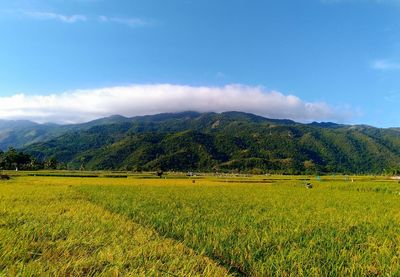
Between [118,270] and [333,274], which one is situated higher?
[118,270]

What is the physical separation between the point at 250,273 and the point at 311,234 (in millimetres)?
3642

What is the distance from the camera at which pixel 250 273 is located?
638 cm

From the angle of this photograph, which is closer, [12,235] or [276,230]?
[12,235]

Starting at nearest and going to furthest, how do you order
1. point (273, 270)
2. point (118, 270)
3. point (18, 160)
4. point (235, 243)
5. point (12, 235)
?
point (118, 270), point (273, 270), point (12, 235), point (235, 243), point (18, 160)

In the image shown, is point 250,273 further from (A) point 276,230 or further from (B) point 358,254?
(A) point 276,230

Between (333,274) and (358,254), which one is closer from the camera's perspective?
(333,274)

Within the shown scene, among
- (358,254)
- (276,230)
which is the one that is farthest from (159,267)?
(276,230)

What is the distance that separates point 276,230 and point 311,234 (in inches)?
35.5

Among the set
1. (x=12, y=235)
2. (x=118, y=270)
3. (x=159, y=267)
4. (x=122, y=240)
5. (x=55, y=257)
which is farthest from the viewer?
(x=122, y=240)

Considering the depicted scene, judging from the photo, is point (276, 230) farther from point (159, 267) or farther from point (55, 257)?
point (55, 257)

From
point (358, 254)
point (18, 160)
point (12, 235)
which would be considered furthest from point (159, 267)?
point (18, 160)

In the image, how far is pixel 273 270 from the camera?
20.4 ft

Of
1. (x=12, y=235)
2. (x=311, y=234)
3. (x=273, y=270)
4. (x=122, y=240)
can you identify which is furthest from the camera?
(x=311, y=234)

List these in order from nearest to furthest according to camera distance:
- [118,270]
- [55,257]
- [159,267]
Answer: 1. [118,270]
2. [159,267]
3. [55,257]
